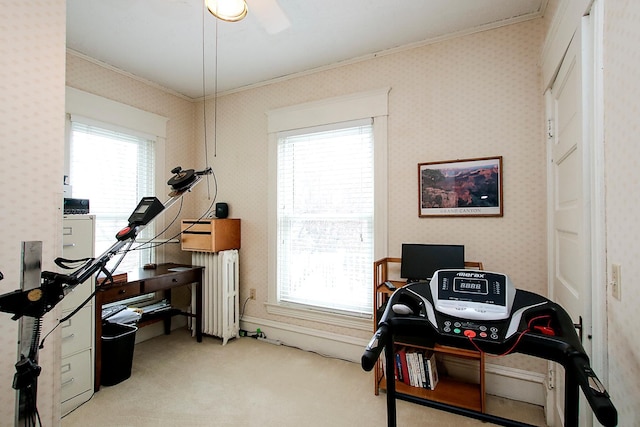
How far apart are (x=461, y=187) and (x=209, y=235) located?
2396 millimetres

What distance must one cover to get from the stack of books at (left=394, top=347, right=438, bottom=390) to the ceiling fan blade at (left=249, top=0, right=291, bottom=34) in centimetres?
262

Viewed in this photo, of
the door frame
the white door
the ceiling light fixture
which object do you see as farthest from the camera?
the ceiling light fixture

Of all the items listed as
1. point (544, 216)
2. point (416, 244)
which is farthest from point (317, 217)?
point (544, 216)

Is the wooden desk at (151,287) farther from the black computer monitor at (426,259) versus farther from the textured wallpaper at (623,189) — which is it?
the textured wallpaper at (623,189)

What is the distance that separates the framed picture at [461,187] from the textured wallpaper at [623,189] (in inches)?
49.0

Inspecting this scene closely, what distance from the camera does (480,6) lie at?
2154mm

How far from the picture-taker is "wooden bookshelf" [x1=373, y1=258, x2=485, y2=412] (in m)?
2.07

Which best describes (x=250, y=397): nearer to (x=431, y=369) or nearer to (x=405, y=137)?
(x=431, y=369)

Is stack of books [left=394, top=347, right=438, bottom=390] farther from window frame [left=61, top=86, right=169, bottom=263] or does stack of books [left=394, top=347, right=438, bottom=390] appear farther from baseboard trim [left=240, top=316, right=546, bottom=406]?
window frame [left=61, top=86, right=169, bottom=263]

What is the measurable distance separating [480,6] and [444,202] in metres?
1.39

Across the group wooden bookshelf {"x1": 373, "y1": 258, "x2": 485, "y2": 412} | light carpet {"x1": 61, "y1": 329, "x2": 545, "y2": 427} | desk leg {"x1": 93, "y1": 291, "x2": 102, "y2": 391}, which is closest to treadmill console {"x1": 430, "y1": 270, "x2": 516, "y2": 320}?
wooden bookshelf {"x1": 373, "y1": 258, "x2": 485, "y2": 412}

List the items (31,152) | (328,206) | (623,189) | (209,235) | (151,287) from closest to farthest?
1. (623,189)
2. (31,152)
3. (151,287)
4. (328,206)
5. (209,235)

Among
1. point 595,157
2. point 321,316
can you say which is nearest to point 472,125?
point 595,157

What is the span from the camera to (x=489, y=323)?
100 centimetres
